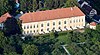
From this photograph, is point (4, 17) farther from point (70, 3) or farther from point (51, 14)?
point (70, 3)

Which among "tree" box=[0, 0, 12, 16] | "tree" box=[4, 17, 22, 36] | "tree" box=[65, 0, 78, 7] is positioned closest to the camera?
"tree" box=[4, 17, 22, 36]

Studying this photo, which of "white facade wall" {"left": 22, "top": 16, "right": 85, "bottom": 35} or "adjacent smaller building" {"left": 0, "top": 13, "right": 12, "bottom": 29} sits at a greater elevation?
"adjacent smaller building" {"left": 0, "top": 13, "right": 12, "bottom": 29}

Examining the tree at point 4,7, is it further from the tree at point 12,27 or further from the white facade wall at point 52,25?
the white facade wall at point 52,25

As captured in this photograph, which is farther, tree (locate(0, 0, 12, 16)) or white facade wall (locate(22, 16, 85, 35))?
tree (locate(0, 0, 12, 16))

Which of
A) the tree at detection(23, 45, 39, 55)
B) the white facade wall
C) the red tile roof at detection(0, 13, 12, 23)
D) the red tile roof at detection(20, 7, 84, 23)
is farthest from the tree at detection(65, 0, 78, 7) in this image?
the tree at detection(23, 45, 39, 55)

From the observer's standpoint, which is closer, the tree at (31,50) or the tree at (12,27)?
the tree at (31,50)

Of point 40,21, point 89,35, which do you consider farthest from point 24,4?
point 89,35

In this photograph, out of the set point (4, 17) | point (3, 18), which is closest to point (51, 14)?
point (4, 17)

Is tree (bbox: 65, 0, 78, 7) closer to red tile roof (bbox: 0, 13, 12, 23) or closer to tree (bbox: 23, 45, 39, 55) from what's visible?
red tile roof (bbox: 0, 13, 12, 23)

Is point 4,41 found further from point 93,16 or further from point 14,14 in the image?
point 93,16

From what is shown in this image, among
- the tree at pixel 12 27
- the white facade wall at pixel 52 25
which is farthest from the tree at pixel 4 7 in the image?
the white facade wall at pixel 52 25
